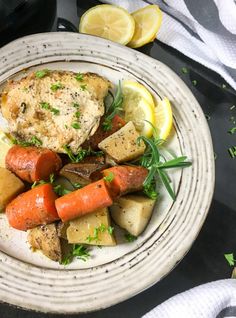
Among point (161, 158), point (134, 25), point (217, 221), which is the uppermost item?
point (134, 25)

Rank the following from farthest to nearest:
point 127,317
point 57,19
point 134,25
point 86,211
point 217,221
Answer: point 57,19 < point 134,25 < point 217,221 < point 127,317 < point 86,211

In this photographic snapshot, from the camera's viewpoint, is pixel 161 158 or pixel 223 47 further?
pixel 223 47

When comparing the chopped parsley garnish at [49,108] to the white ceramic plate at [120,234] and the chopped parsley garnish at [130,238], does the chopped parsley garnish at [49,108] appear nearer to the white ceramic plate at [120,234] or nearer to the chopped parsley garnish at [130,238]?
the white ceramic plate at [120,234]

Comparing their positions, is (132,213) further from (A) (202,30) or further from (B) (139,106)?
(A) (202,30)

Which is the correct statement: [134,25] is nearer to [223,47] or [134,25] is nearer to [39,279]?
[223,47]

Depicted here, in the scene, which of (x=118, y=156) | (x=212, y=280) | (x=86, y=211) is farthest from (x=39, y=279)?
(x=212, y=280)

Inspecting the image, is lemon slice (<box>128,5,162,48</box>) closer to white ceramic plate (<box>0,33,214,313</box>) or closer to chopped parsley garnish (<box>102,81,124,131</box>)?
white ceramic plate (<box>0,33,214,313</box>)

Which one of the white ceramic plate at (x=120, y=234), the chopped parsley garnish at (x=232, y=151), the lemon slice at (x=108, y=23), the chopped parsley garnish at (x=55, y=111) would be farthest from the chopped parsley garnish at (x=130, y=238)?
the lemon slice at (x=108, y=23)
